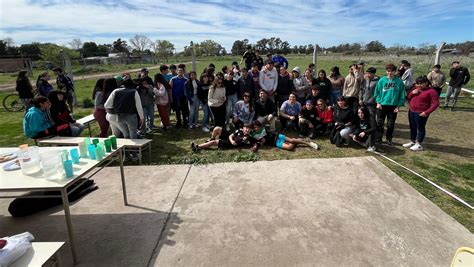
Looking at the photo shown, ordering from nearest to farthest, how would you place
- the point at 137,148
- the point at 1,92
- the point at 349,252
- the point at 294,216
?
the point at 349,252, the point at 294,216, the point at 137,148, the point at 1,92

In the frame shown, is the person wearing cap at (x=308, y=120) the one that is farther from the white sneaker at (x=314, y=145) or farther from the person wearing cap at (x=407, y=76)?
the person wearing cap at (x=407, y=76)

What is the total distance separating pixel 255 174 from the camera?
459 cm

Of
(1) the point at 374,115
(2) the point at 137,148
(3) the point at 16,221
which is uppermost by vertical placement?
(1) the point at 374,115

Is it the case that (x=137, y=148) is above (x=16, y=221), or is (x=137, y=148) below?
above

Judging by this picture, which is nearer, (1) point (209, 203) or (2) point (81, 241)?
(2) point (81, 241)

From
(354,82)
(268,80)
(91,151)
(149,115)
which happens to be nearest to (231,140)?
(268,80)

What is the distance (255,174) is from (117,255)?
2414mm

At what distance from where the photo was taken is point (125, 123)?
5.34 meters

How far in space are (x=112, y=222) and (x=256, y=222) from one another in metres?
1.76

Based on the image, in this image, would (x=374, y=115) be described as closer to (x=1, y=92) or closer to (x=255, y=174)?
(x=255, y=174)

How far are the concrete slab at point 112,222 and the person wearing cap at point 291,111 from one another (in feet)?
11.4

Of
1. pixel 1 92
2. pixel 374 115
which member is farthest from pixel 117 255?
pixel 1 92

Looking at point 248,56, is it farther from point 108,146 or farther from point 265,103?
point 108,146

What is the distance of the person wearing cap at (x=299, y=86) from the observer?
24.4ft
